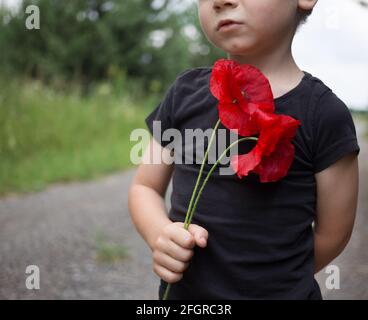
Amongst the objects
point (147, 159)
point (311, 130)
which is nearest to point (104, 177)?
→ point (147, 159)

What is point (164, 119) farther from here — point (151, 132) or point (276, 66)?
point (276, 66)

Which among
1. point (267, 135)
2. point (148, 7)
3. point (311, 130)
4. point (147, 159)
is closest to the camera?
Answer: point (267, 135)

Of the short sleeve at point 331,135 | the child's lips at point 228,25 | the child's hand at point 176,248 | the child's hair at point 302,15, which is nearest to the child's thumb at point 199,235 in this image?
the child's hand at point 176,248

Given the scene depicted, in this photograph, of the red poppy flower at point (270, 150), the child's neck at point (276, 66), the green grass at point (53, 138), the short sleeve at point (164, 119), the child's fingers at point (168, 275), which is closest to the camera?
the red poppy flower at point (270, 150)

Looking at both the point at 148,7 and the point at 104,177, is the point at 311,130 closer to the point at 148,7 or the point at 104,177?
the point at 104,177

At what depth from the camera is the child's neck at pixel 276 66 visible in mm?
1071

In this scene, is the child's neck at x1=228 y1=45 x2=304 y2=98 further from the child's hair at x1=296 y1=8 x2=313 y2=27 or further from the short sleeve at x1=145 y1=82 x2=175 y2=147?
the short sleeve at x1=145 y1=82 x2=175 y2=147

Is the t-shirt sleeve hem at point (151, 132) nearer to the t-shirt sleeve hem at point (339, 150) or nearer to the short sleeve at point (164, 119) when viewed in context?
the short sleeve at point (164, 119)

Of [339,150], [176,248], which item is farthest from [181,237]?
[339,150]

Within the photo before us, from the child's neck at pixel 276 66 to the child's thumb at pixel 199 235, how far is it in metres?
0.35

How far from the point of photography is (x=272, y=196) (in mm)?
1049

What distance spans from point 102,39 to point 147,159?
987 centimetres

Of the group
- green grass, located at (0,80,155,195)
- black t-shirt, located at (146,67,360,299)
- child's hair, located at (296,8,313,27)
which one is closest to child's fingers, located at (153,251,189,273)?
black t-shirt, located at (146,67,360,299)

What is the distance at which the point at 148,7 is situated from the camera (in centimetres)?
1162
